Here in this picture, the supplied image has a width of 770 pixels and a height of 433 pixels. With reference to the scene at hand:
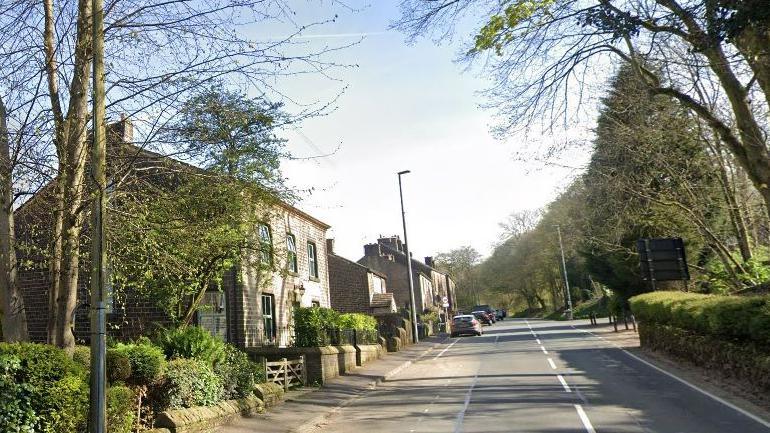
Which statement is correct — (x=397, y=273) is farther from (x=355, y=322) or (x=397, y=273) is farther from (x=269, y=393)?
(x=269, y=393)

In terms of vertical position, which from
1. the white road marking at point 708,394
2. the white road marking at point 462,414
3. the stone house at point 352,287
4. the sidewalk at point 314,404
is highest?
the stone house at point 352,287

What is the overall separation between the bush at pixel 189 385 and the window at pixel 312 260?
1595 cm

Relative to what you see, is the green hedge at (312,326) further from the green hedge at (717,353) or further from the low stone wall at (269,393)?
the green hedge at (717,353)

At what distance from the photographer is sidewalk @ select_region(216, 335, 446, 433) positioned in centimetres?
1057

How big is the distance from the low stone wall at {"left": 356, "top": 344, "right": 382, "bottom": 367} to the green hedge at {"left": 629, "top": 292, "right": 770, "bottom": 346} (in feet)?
35.0

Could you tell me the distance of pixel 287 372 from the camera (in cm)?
1578

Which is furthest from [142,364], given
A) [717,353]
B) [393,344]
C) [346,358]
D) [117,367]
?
[393,344]

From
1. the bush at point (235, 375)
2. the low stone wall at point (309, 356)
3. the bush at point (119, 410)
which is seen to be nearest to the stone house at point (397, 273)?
the low stone wall at point (309, 356)

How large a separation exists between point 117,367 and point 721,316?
39.5 ft

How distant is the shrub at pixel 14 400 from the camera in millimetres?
6090

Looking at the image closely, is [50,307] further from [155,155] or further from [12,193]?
[155,155]

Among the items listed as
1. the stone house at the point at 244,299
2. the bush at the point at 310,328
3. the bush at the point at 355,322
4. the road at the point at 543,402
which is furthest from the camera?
the bush at the point at 355,322

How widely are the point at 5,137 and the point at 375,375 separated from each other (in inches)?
538

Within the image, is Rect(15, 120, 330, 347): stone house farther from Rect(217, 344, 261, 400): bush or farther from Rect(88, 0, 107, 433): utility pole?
Rect(88, 0, 107, 433): utility pole
